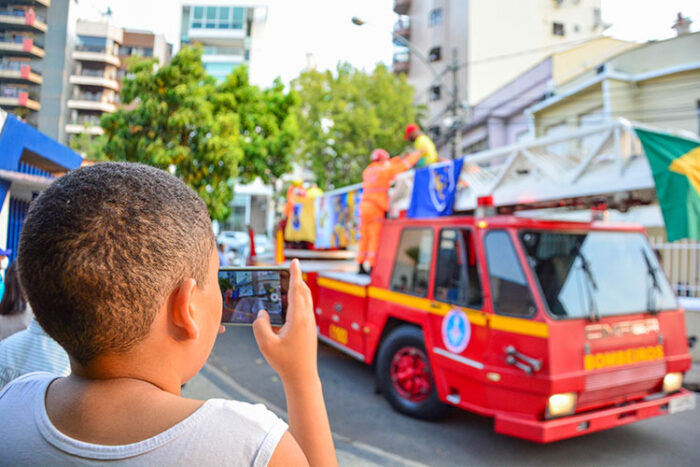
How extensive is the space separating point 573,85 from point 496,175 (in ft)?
38.0

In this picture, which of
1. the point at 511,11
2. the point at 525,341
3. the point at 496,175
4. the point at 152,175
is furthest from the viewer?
the point at 511,11

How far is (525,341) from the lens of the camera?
11.2 ft

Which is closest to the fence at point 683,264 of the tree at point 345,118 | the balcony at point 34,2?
the balcony at point 34,2

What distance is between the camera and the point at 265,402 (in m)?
4.92

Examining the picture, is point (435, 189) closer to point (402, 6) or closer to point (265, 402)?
point (265, 402)

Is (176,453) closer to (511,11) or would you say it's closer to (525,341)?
(525,341)

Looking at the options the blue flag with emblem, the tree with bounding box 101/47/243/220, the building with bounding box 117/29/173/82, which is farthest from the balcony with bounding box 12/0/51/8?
the tree with bounding box 101/47/243/220

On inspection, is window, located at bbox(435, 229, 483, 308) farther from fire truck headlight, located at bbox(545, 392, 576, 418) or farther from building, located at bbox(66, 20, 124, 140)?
building, located at bbox(66, 20, 124, 140)

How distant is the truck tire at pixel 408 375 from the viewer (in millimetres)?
4285

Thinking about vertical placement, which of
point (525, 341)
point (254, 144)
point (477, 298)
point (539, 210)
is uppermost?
point (254, 144)

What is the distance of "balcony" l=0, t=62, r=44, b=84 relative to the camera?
292cm

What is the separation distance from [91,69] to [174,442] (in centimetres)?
371

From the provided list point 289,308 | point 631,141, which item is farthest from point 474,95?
point 289,308

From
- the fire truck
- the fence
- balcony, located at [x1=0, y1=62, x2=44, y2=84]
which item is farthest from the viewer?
the fence
